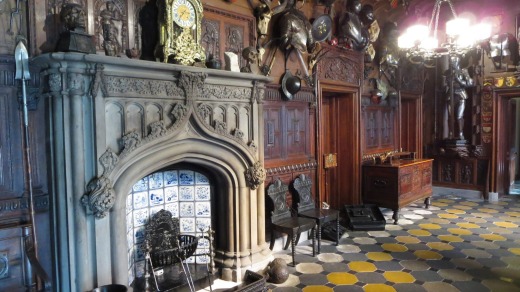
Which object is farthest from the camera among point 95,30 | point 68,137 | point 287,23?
point 287,23

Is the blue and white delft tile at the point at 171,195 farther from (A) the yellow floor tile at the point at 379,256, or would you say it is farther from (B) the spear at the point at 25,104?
(A) the yellow floor tile at the point at 379,256

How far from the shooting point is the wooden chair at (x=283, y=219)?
4.01m

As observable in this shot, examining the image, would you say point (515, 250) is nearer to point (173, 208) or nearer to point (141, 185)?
point (173, 208)

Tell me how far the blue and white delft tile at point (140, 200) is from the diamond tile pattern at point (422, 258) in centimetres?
155

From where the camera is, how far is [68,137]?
250 cm

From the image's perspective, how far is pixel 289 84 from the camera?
4.51 meters

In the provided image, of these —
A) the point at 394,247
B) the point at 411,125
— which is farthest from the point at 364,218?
the point at 411,125

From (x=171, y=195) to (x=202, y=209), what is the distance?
1.23ft

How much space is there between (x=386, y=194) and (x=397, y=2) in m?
3.48

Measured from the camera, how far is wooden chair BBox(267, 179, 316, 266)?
4012mm

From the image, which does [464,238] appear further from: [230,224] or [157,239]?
[157,239]

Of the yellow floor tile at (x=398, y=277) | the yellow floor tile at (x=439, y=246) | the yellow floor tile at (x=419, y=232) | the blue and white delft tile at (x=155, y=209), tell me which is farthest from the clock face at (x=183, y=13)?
the yellow floor tile at (x=419, y=232)

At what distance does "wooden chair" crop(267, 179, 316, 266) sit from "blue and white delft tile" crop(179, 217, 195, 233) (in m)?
0.97

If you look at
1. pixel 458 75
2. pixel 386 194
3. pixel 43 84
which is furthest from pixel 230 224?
pixel 458 75
